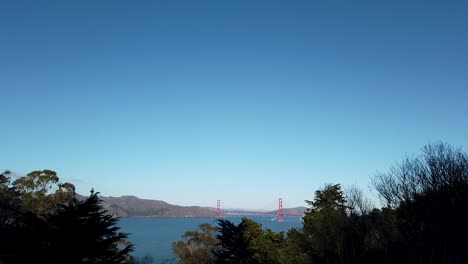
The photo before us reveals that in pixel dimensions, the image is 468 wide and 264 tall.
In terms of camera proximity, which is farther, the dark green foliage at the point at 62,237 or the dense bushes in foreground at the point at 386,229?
the dense bushes in foreground at the point at 386,229

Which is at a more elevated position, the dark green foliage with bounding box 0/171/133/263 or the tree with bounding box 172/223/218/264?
the dark green foliage with bounding box 0/171/133/263

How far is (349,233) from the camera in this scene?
34.6 metres

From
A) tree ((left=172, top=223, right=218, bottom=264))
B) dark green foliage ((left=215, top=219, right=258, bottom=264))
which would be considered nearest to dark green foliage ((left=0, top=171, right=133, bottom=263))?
dark green foliage ((left=215, top=219, right=258, bottom=264))

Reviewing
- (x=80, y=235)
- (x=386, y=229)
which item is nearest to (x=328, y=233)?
(x=386, y=229)

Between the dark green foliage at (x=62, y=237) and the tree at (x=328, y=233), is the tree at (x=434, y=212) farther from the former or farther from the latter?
the dark green foliage at (x=62, y=237)

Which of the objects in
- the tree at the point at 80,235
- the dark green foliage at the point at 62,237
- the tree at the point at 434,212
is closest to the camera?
the dark green foliage at the point at 62,237

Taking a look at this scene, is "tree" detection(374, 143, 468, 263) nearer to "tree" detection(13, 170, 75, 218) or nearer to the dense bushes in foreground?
the dense bushes in foreground

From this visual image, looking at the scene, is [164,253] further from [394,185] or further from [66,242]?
[66,242]

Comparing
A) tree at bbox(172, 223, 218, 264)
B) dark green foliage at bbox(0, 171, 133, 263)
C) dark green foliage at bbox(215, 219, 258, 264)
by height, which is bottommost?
tree at bbox(172, 223, 218, 264)

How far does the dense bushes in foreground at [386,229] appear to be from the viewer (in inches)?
957

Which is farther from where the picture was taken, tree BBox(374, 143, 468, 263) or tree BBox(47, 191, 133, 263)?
tree BBox(374, 143, 468, 263)

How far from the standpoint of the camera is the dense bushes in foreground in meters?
24.3

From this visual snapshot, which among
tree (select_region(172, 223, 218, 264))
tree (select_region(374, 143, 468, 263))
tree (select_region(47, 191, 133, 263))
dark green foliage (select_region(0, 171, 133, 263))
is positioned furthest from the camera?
tree (select_region(172, 223, 218, 264))

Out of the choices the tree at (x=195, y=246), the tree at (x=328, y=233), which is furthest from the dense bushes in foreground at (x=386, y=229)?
the tree at (x=195, y=246)
